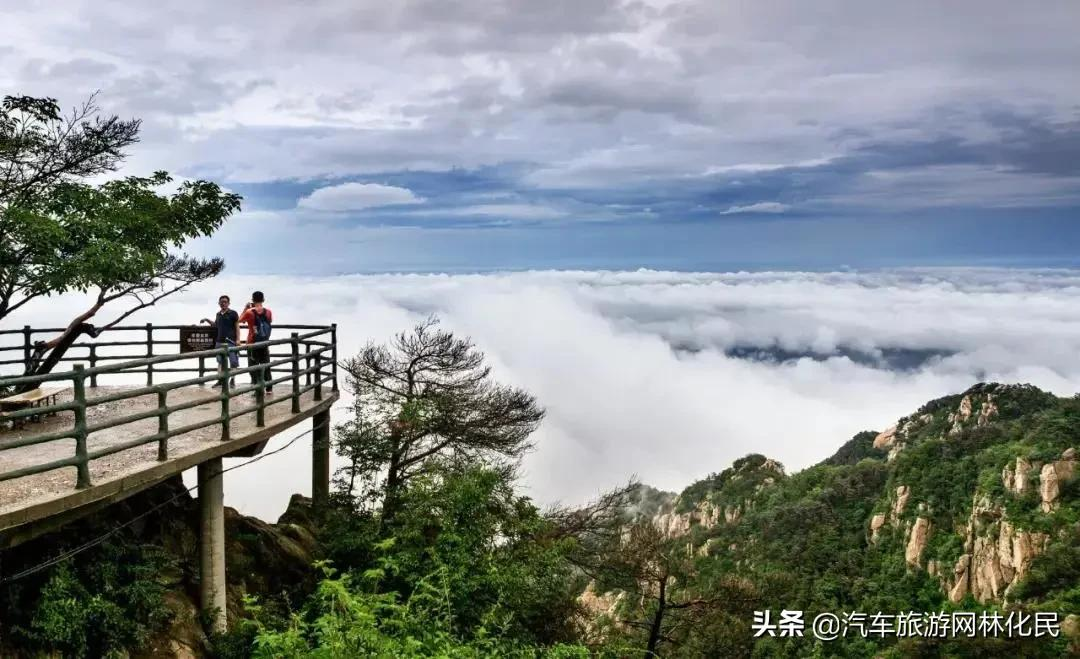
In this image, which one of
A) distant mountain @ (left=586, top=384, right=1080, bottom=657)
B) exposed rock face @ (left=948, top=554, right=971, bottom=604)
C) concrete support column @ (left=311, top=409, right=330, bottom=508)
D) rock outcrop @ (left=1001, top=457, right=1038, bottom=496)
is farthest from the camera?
rock outcrop @ (left=1001, top=457, right=1038, bottom=496)

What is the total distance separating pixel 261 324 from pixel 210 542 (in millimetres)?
4432

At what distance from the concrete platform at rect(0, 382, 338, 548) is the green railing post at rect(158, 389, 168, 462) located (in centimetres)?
10

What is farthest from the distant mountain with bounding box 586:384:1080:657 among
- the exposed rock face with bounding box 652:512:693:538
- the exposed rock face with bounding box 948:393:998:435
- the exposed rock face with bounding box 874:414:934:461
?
the exposed rock face with bounding box 874:414:934:461

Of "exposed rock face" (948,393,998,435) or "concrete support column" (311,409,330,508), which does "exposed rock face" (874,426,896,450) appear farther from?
"concrete support column" (311,409,330,508)

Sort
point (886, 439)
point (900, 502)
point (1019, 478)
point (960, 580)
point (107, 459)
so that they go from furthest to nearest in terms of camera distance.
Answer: point (886, 439) < point (900, 502) < point (1019, 478) < point (960, 580) < point (107, 459)

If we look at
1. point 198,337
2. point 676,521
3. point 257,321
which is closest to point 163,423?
point 257,321

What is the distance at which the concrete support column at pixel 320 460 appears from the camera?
1570 cm

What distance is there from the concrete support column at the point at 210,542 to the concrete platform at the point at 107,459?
528 mm

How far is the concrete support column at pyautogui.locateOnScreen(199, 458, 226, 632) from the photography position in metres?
11.0

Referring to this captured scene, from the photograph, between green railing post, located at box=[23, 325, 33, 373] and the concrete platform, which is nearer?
the concrete platform

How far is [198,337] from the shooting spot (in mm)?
15852

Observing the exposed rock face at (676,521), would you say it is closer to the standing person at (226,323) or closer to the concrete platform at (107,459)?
the standing person at (226,323)

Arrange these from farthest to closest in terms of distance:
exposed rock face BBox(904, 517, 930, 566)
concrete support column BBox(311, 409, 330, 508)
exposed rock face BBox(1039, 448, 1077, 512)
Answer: exposed rock face BBox(904, 517, 930, 566) → exposed rock face BBox(1039, 448, 1077, 512) → concrete support column BBox(311, 409, 330, 508)

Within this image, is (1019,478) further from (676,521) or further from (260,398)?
(260,398)
